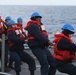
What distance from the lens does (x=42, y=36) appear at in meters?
9.73

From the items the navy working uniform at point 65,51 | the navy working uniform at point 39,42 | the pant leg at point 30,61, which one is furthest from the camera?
the pant leg at point 30,61

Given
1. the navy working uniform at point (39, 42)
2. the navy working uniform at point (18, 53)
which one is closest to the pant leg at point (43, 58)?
the navy working uniform at point (39, 42)

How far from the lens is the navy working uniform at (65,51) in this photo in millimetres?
8664

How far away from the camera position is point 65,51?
870 centimetres

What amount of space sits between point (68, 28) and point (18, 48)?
8.08 ft

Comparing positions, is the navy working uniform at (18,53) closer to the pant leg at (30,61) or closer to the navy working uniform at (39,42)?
the pant leg at (30,61)

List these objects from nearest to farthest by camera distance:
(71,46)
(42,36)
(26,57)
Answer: (71,46) → (42,36) → (26,57)

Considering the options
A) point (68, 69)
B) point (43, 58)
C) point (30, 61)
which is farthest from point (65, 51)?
point (30, 61)

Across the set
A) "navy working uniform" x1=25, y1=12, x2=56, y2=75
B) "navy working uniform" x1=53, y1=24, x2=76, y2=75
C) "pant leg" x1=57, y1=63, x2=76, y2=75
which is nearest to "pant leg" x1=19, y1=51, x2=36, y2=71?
"navy working uniform" x1=25, y1=12, x2=56, y2=75

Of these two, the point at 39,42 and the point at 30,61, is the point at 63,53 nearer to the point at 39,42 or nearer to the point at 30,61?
the point at 39,42

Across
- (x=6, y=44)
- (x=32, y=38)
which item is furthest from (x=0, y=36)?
(x=32, y=38)

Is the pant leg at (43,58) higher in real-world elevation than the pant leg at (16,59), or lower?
higher

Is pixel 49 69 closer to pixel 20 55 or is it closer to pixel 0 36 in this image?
pixel 20 55

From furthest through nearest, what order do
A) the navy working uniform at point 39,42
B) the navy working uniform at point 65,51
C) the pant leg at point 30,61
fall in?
the pant leg at point 30,61 < the navy working uniform at point 39,42 < the navy working uniform at point 65,51
